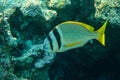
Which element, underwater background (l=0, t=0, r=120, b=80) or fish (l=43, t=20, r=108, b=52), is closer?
fish (l=43, t=20, r=108, b=52)

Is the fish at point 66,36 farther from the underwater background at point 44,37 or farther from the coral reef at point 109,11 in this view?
the coral reef at point 109,11

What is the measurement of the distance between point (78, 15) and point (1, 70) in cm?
206

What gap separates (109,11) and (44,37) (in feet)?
4.56

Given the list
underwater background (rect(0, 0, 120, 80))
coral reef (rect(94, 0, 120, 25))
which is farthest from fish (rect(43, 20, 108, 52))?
coral reef (rect(94, 0, 120, 25))

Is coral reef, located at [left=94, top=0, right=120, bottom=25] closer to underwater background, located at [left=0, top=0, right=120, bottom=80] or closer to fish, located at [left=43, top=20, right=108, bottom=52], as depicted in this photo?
underwater background, located at [left=0, top=0, right=120, bottom=80]

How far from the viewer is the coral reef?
4.14 metres

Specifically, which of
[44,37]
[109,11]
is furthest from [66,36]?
[44,37]

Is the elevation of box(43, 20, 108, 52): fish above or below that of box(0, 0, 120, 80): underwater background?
above

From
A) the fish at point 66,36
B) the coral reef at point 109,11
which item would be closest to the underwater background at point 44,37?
the coral reef at point 109,11

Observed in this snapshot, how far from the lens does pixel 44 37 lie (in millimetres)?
4707

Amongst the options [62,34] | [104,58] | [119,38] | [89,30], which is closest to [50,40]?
[62,34]

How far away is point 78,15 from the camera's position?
194 inches

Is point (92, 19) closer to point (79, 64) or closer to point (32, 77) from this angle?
point (79, 64)

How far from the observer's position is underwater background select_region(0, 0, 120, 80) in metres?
4.11
